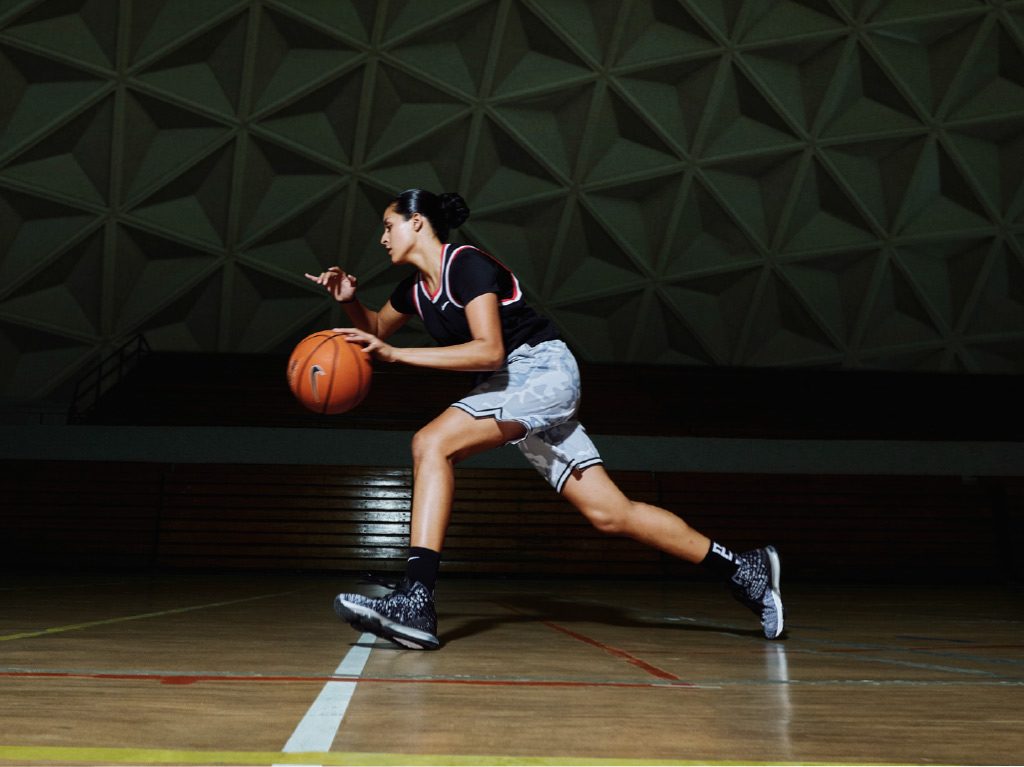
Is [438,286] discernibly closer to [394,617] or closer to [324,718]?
[394,617]

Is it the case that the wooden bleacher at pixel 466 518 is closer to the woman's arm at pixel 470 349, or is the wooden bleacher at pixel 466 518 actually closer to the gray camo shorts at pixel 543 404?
the gray camo shorts at pixel 543 404

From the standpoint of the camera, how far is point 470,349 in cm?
326

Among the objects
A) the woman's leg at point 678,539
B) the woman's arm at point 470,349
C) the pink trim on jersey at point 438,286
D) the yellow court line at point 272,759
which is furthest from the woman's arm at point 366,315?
the yellow court line at point 272,759

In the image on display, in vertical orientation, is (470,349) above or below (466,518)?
above

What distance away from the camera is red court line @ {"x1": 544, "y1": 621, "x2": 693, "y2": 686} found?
2305 mm

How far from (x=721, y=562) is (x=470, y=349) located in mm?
1417

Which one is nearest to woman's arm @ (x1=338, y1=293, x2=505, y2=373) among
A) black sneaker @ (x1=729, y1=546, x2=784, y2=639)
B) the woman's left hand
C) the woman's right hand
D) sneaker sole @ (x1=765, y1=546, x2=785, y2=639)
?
the woman's left hand

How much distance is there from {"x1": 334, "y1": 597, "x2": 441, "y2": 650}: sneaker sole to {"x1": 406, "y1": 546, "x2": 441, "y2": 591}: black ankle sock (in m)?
0.20

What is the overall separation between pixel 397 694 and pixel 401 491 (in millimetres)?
10801

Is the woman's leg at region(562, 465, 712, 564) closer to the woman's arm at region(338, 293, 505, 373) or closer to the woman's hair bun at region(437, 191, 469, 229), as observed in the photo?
the woman's arm at region(338, 293, 505, 373)

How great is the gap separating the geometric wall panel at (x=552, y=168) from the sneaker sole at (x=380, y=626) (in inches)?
560

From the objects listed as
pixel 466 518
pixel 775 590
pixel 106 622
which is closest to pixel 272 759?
pixel 775 590

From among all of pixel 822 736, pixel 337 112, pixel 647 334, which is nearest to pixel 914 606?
pixel 822 736

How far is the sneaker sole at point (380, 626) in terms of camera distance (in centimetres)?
282
